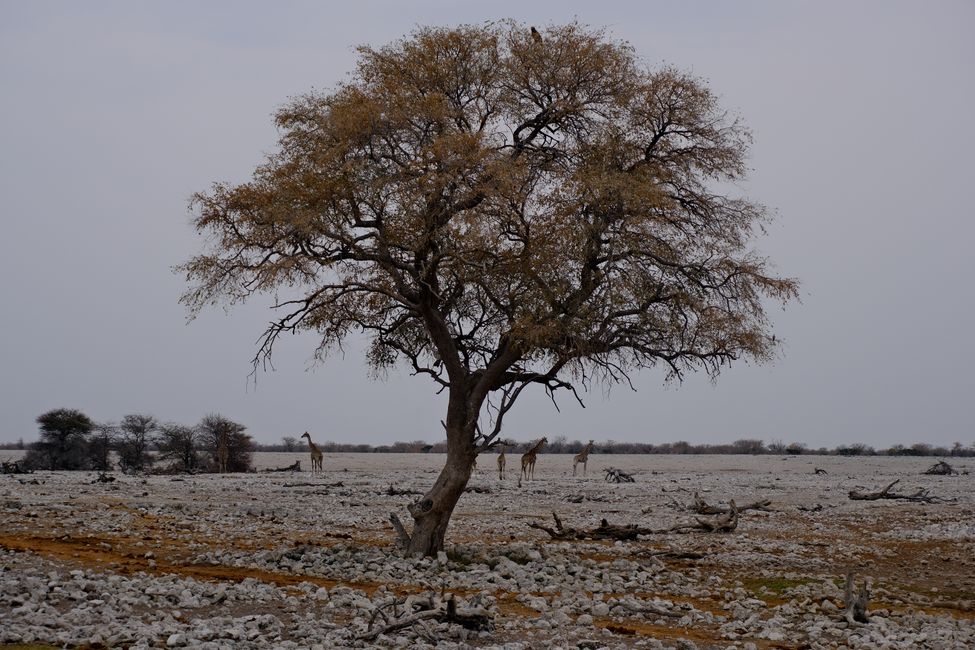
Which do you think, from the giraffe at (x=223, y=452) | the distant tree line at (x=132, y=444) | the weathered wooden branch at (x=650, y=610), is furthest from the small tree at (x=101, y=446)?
the weathered wooden branch at (x=650, y=610)

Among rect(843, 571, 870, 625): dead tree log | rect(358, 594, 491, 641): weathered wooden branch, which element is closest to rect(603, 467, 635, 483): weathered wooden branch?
rect(843, 571, 870, 625): dead tree log

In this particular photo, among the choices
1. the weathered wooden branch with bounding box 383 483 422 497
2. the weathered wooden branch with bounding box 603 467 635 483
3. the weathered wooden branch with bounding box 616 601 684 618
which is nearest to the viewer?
the weathered wooden branch with bounding box 616 601 684 618

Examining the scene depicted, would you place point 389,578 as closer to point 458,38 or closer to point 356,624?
point 356,624

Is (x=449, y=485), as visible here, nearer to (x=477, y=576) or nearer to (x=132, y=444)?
(x=477, y=576)

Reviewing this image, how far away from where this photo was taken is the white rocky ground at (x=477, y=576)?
11.7m

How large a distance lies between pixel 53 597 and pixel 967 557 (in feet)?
57.6

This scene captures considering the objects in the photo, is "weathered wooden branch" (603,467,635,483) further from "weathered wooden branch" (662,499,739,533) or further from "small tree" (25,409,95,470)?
"small tree" (25,409,95,470)

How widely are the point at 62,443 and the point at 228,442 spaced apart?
9.89 meters

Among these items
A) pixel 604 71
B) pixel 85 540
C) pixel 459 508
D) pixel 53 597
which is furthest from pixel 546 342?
pixel 459 508

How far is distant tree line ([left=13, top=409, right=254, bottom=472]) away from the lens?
5700 cm

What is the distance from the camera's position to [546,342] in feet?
55.6

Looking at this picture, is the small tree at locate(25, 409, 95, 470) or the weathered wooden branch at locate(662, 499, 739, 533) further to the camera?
the small tree at locate(25, 409, 95, 470)

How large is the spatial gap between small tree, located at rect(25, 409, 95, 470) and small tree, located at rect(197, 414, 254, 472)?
6704 millimetres

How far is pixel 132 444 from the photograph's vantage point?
59562mm
